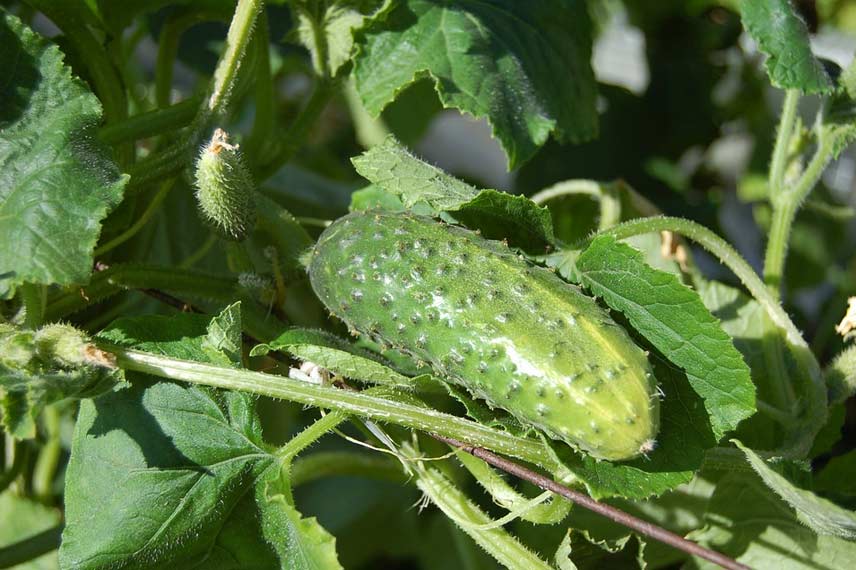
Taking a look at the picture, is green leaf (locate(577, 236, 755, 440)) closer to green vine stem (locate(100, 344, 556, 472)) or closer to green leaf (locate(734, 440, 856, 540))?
green leaf (locate(734, 440, 856, 540))

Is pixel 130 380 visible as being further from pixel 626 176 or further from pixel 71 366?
pixel 626 176

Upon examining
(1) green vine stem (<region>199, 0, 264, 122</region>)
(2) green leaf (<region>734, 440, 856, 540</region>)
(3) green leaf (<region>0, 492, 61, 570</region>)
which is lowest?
(3) green leaf (<region>0, 492, 61, 570</region>)

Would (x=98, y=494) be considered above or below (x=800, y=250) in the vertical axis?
below

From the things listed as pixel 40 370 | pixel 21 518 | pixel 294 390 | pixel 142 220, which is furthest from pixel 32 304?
pixel 21 518

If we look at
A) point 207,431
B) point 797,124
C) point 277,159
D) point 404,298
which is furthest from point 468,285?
point 797,124

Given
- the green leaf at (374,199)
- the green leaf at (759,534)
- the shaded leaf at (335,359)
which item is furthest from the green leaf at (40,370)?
the green leaf at (759,534)

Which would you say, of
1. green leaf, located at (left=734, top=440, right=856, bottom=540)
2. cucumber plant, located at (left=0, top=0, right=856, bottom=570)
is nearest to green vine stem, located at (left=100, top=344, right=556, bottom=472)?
cucumber plant, located at (left=0, top=0, right=856, bottom=570)

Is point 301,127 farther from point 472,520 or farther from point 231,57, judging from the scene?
point 472,520
